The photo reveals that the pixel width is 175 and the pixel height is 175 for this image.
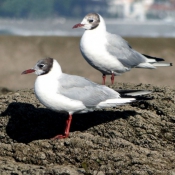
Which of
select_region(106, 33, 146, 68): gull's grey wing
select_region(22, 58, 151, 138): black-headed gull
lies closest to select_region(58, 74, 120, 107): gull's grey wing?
select_region(22, 58, 151, 138): black-headed gull

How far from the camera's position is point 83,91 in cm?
644

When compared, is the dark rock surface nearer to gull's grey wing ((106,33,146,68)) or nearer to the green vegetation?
gull's grey wing ((106,33,146,68))

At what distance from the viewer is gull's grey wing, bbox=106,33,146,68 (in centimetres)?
806

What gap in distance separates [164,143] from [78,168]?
2.84ft

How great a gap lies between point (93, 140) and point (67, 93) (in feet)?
1.65

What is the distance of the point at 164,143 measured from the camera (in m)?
6.48

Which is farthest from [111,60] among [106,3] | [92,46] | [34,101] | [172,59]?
[106,3]

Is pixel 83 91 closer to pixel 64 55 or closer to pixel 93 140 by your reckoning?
pixel 93 140

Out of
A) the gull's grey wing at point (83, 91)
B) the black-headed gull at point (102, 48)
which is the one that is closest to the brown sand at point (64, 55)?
the black-headed gull at point (102, 48)

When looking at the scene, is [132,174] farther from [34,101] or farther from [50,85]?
[34,101]

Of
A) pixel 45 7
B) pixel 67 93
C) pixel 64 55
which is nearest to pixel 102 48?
pixel 67 93

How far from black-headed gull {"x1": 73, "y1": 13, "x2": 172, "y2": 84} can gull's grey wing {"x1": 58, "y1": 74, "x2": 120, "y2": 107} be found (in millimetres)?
1376

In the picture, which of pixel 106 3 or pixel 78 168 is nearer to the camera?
pixel 78 168

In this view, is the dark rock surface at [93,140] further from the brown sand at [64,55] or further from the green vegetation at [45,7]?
the green vegetation at [45,7]
